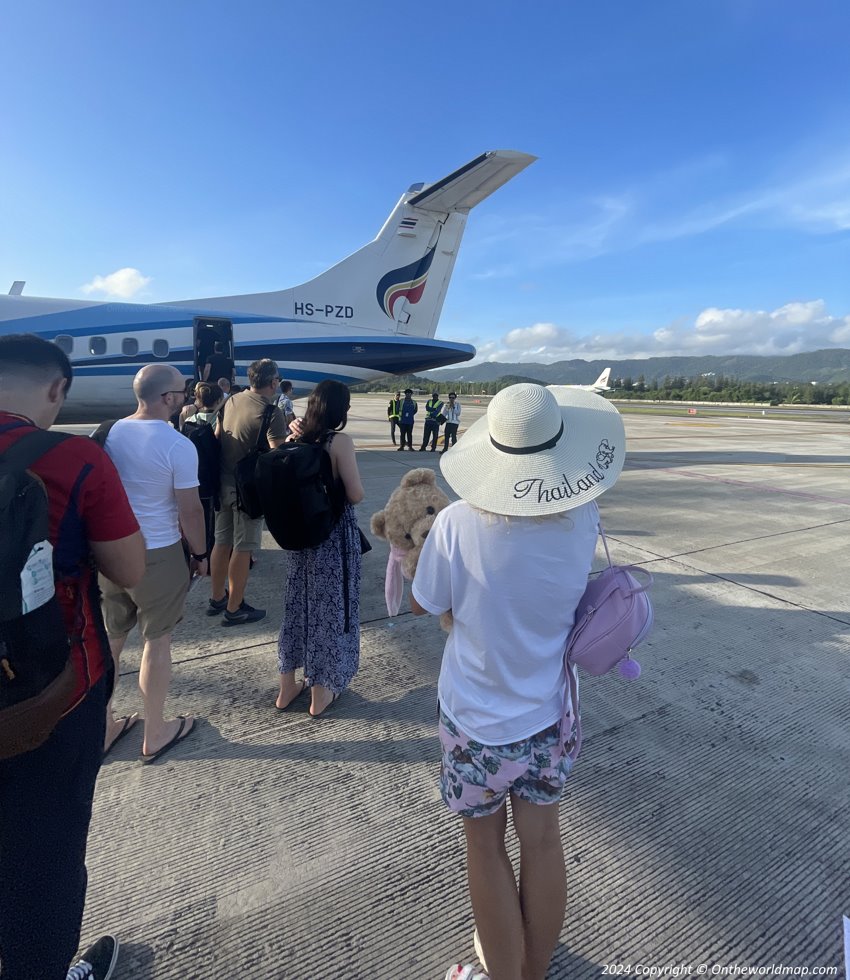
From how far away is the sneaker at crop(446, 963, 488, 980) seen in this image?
4.88 feet

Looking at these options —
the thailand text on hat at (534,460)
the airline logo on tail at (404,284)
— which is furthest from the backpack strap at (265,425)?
the airline logo on tail at (404,284)

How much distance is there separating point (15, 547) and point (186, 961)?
4.78ft

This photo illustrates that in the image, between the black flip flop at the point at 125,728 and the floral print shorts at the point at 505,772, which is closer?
the floral print shorts at the point at 505,772

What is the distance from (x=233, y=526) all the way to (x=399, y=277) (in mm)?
9984

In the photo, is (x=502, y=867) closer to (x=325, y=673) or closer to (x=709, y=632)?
(x=325, y=673)

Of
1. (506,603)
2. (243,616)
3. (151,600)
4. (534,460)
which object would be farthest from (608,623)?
(243,616)

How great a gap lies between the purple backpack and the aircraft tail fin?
36.9 ft

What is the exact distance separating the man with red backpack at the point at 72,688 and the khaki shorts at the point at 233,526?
Result: 2.17 m

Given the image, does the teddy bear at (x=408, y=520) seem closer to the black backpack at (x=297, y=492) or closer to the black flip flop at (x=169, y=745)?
the black backpack at (x=297, y=492)

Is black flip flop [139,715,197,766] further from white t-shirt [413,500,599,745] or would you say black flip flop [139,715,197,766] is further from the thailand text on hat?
the thailand text on hat

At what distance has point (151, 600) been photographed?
7.96 feet

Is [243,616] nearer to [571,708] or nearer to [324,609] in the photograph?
[324,609]

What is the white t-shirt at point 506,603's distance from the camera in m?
1.31

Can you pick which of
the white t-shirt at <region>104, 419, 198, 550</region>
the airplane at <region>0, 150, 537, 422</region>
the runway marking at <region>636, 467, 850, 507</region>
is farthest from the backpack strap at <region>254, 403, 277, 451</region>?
the runway marking at <region>636, 467, 850, 507</region>
